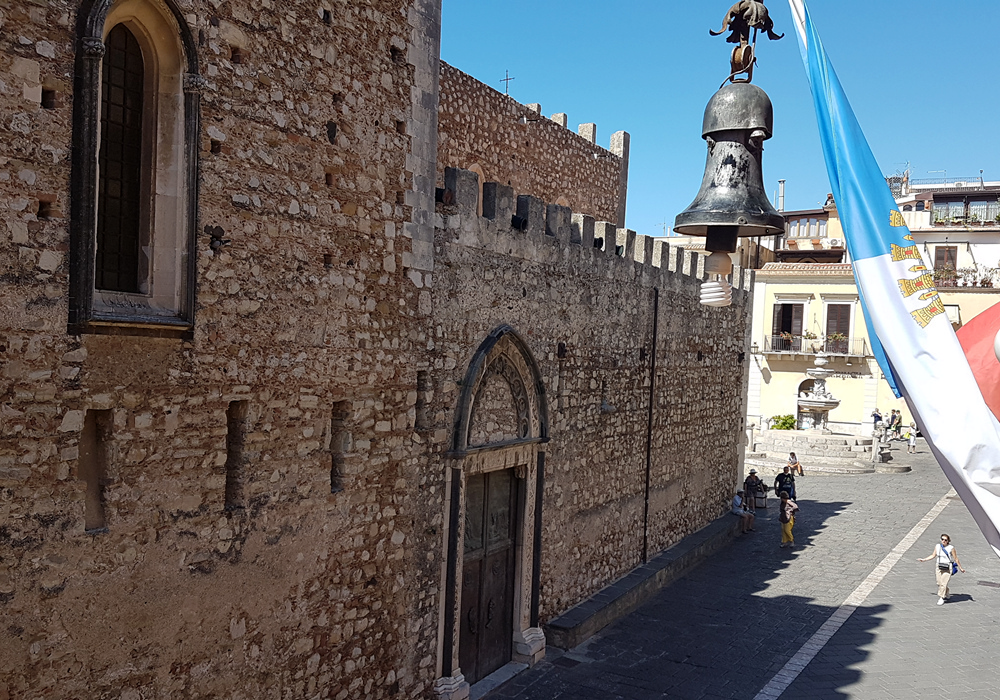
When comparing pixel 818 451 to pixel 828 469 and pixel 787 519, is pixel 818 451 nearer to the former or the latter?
pixel 828 469

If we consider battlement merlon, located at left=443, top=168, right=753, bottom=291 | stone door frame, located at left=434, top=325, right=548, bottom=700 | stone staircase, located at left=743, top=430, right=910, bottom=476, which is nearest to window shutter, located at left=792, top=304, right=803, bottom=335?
stone staircase, located at left=743, top=430, right=910, bottom=476

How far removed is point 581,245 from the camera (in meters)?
11.6

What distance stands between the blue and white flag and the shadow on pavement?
6580mm

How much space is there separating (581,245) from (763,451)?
20756 millimetres

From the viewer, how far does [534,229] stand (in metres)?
10.4

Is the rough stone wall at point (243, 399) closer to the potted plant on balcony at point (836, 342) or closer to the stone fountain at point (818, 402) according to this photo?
the stone fountain at point (818, 402)

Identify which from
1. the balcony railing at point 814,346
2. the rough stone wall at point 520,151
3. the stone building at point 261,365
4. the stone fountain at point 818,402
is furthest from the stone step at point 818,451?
the stone building at point 261,365

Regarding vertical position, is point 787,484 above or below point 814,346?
below

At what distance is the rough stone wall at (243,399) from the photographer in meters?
4.94

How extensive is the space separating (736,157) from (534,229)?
13.8ft

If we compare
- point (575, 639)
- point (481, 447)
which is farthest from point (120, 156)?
point (575, 639)

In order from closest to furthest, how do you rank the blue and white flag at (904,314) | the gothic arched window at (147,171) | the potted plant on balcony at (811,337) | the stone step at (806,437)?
1. the blue and white flag at (904,314)
2. the gothic arched window at (147,171)
3. the stone step at (806,437)
4. the potted plant on balcony at (811,337)

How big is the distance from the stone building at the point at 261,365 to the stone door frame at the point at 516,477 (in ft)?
0.12

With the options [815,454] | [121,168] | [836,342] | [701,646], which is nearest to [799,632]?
[701,646]
